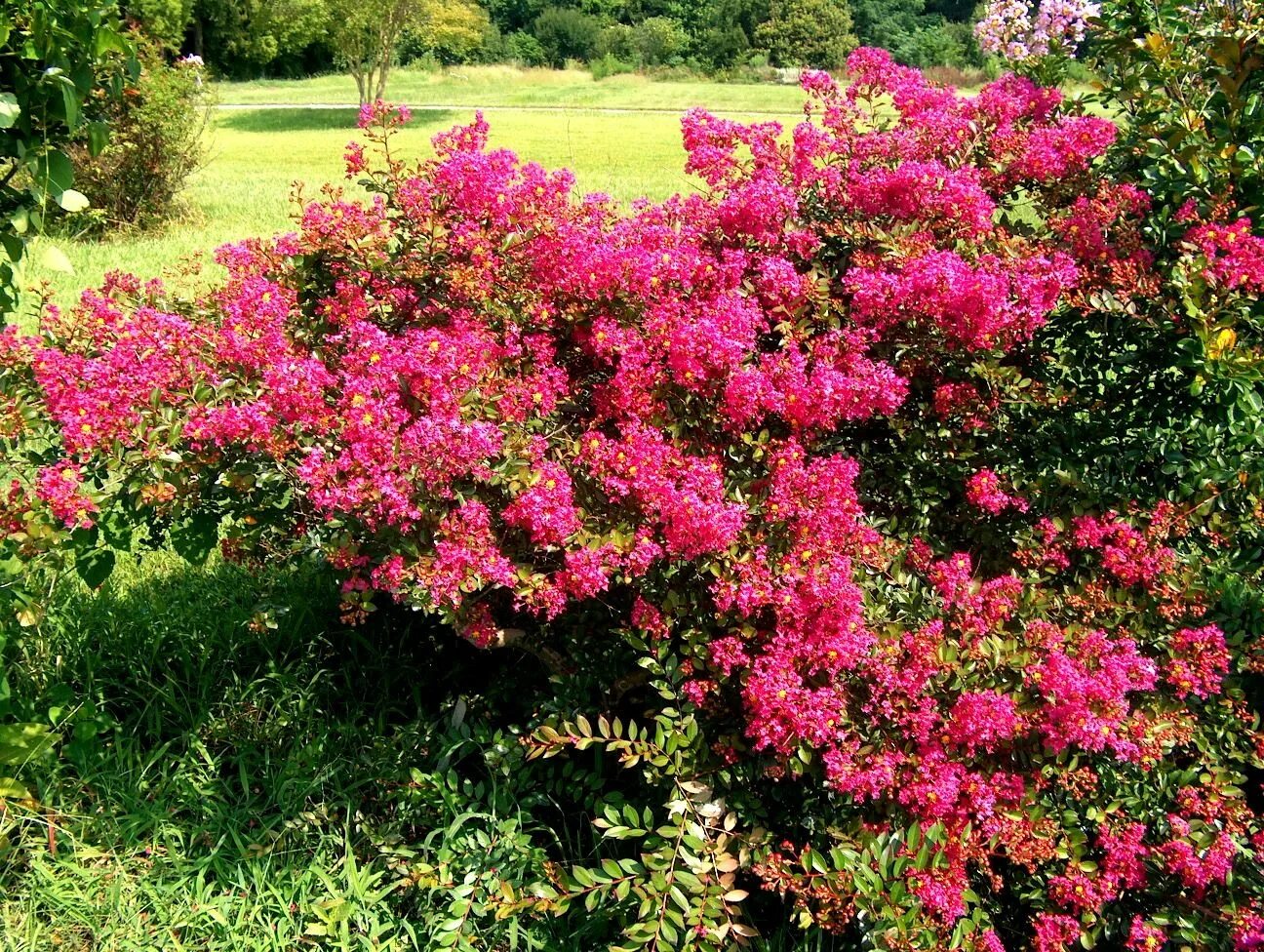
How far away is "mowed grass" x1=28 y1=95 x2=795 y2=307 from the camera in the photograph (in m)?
7.48

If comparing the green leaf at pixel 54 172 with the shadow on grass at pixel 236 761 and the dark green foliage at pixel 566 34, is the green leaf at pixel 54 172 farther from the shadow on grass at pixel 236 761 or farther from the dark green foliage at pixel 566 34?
the dark green foliage at pixel 566 34

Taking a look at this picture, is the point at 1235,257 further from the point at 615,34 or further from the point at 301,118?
the point at 615,34

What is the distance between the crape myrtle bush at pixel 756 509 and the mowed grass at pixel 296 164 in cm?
102

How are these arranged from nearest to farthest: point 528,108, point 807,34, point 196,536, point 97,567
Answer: point 97,567 < point 196,536 < point 528,108 < point 807,34

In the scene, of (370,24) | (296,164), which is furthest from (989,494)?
(370,24)

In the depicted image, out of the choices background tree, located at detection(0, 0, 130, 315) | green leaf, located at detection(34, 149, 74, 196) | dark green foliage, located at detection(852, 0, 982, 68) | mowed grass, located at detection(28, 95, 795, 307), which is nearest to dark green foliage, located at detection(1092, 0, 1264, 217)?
background tree, located at detection(0, 0, 130, 315)

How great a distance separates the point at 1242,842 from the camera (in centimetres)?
191

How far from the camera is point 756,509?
1.90 m

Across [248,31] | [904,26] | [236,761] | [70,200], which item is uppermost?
[904,26]

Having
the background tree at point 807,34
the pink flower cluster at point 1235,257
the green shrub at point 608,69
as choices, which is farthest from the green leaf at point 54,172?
the background tree at point 807,34

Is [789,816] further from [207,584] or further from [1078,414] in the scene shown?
[207,584]

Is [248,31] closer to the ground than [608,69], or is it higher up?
higher up

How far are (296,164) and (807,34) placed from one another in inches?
1759

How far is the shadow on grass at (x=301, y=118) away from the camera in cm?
2258
